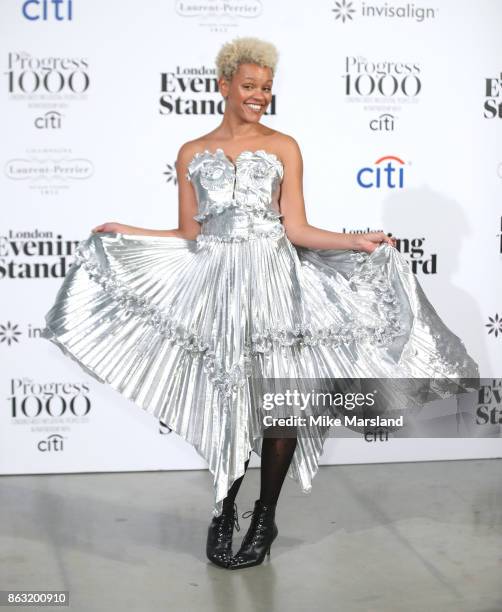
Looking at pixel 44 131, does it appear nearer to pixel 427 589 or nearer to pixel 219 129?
pixel 219 129

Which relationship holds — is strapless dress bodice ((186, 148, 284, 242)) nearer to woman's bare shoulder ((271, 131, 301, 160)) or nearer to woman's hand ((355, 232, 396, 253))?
woman's bare shoulder ((271, 131, 301, 160))

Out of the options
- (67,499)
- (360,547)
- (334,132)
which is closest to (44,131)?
(334,132)

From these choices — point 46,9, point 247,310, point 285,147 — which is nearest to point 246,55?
point 285,147

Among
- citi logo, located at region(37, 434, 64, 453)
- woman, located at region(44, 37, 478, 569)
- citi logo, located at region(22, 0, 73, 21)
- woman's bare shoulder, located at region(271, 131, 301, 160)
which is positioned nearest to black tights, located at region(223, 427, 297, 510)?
woman, located at region(44, 37, 478, 569)

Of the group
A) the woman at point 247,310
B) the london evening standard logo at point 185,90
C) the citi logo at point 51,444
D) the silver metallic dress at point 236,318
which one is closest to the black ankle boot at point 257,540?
the woman at point 247,310

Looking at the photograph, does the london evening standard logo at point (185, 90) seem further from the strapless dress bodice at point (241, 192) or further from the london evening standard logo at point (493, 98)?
the strapless dress bodice at point (241, 192)

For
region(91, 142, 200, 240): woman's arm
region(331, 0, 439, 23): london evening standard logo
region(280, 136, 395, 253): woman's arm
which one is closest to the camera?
region(280, 136, 395, 253): woman's arm

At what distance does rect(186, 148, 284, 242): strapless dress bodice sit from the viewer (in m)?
3.21

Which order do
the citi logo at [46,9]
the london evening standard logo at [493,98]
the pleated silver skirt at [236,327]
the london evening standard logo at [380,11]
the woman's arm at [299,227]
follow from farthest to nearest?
the london evening standard logo at [493,98] < the london evening standard logo at [380,11] < the citi logo at [46,9] < the woman's arm at [299,227] < the pleated silver skirt at [236,327]

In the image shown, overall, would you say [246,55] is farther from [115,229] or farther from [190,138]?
[190,138]

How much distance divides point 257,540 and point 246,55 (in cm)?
162

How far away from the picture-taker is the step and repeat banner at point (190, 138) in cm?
444

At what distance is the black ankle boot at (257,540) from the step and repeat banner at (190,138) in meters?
1.40

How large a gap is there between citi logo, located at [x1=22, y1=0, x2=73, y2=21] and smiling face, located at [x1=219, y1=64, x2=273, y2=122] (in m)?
1.49
